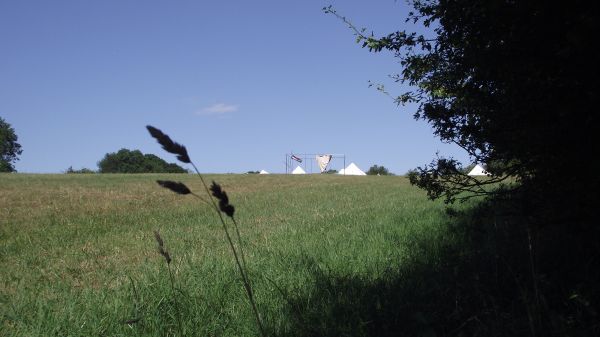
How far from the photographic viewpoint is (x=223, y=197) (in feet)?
4.01

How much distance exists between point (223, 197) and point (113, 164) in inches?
5778

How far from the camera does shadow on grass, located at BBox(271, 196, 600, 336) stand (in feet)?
9.14

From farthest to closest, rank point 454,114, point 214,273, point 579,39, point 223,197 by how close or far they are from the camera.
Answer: point 454,114, point 214,273, point 579,39, point 223,197

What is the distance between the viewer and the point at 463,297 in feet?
11.1

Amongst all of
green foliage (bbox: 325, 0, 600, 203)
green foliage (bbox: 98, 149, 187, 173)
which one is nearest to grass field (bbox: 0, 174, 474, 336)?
green foliage (bbox: 325, 0, 600, 203)

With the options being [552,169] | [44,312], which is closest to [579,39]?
[552,169]

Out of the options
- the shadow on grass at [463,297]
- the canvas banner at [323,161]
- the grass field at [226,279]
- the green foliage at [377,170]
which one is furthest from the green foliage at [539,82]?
the green foliage at [377,170]

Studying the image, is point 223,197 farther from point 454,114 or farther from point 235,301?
point 454,114

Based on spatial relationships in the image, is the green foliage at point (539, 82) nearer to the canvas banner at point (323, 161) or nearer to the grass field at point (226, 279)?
the grass field at point (226, 279)

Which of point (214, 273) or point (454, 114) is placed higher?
point (454, 114)

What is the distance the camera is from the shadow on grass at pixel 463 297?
9.14 feet

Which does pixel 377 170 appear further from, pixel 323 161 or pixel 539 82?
pixel 539 82

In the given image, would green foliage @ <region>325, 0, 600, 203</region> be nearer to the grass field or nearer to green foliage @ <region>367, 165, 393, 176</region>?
the grass field

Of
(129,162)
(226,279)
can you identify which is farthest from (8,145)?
(226,279)
